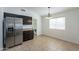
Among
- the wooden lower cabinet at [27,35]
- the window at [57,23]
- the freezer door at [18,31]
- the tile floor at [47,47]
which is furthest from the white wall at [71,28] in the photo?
the freezer door at [18,31]

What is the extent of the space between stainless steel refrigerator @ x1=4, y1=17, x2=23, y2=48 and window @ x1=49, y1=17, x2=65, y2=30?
3857 millimetres

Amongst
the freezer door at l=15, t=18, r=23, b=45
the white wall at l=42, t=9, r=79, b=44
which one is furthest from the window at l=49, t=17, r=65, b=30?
the freezer door at l=15, t=18, r=23, b=45

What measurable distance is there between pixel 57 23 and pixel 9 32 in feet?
16.6

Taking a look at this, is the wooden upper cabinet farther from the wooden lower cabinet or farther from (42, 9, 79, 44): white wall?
(42, 9, 79, 44): white wall

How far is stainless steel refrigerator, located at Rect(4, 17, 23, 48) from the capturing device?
15.5ft

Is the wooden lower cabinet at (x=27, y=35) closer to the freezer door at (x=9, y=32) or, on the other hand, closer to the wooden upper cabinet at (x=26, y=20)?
the wooden upper cabinet at (x=26, y=20)
